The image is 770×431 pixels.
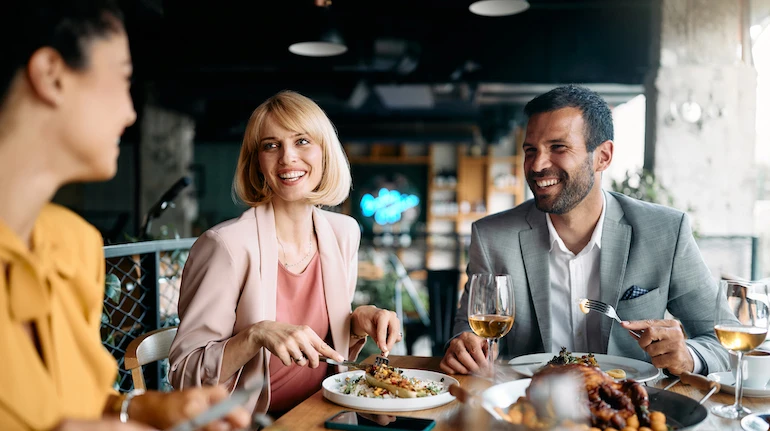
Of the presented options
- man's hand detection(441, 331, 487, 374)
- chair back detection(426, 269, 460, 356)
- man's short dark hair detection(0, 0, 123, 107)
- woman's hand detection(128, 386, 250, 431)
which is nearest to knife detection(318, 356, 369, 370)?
man's hand detection(441, 331, 487, 374)

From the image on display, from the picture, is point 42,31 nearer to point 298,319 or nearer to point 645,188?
point 298,319

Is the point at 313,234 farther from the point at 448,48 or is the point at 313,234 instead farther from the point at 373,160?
the point at 373,160

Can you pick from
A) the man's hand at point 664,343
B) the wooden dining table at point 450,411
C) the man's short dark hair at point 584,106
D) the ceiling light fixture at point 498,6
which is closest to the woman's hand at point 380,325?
the wooden dining table at point 450,411

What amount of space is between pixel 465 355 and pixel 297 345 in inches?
19.1

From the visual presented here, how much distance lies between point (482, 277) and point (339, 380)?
0.43 m

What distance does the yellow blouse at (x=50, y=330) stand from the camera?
76 centimetres

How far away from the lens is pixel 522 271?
2088mm

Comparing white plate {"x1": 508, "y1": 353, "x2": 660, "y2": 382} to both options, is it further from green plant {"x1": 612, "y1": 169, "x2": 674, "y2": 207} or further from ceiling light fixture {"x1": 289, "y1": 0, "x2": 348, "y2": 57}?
green plant {"x1": 612, "y1": 169, "x2": 674, "y2": 207}

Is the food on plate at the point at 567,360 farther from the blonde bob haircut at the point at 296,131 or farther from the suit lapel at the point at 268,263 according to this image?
the blonde bob haircut at the point at 296,131

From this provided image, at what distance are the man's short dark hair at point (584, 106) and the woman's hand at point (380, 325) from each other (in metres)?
0.86

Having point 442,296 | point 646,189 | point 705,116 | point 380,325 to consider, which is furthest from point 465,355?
point 705,116

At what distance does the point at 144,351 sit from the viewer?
1.76 m

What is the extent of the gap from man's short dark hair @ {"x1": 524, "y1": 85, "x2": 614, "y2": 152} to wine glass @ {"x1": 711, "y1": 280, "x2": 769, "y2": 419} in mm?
885

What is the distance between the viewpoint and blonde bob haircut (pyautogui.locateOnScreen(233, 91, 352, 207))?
194 centimetres
